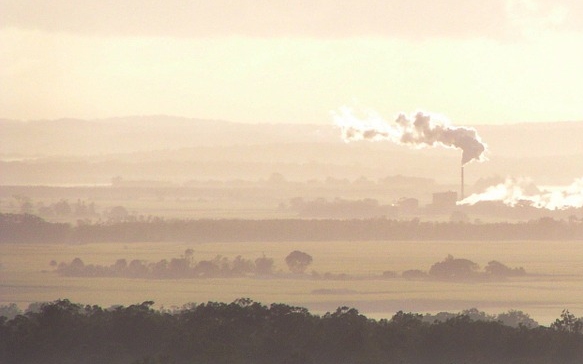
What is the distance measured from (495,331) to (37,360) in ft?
133

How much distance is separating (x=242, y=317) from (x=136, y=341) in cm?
1049

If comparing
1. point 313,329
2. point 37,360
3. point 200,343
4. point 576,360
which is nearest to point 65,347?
point 37,360

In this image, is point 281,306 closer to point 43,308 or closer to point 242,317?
point 242,317

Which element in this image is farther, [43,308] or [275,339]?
[43,308]

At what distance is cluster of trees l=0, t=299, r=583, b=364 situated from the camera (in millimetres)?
129125

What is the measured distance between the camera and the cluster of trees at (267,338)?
129 m

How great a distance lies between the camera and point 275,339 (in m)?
132

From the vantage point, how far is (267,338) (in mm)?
131875

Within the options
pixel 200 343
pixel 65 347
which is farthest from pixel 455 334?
pixel 65 347

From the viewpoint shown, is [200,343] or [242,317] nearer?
[200,343]

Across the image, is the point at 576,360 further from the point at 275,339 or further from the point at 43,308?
the point at 43,308

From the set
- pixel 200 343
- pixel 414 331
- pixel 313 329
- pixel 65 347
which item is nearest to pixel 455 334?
pixel 414 331

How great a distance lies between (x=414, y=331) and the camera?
136 metres

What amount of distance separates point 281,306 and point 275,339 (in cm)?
831
